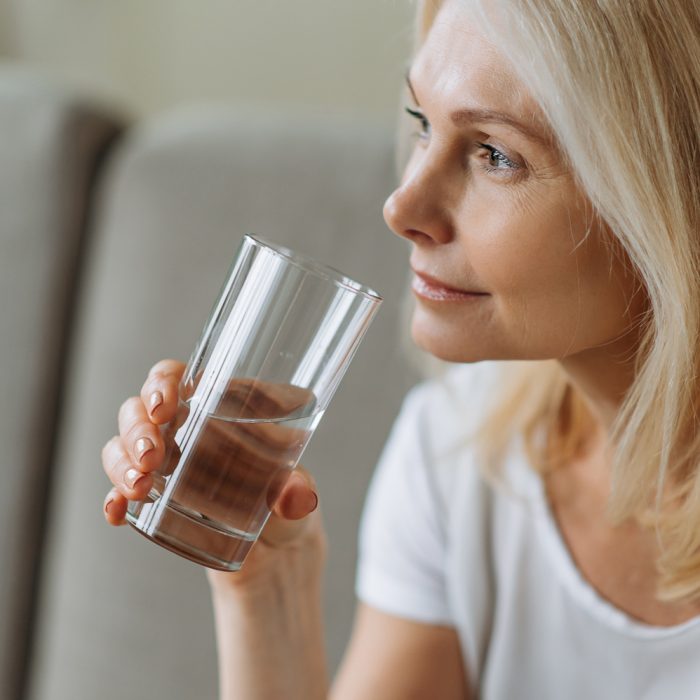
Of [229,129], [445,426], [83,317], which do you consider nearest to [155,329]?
[83,317]

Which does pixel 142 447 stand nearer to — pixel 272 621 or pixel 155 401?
pixel 155 401

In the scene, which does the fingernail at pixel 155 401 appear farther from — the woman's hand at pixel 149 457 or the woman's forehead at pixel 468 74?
the woman's forehead at pixel 468 74

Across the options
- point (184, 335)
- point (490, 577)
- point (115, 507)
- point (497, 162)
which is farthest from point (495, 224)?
point (184, 335)

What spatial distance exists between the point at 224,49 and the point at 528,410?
1057 mm

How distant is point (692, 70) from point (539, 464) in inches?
19.8

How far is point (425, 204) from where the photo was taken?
2.77ft

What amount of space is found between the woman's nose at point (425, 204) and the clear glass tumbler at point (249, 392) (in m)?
0.11

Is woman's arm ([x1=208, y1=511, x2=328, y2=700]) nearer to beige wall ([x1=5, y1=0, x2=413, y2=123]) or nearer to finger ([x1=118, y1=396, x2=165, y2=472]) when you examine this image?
finger ([x1=118, y1=396, x2=165, y2=472])

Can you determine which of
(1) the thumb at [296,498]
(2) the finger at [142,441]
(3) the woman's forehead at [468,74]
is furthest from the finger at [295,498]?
(3) the woman's forehead at [468,74]

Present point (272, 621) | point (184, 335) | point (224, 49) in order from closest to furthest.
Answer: point (272, 621) < point (184, 335) < point (224, 49)

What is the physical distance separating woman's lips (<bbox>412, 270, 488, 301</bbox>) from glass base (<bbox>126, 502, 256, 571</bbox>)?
260 millimetres

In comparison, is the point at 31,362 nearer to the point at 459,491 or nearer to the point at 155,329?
the point at 155,329

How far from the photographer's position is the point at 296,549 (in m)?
1.06

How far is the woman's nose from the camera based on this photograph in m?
0.84
